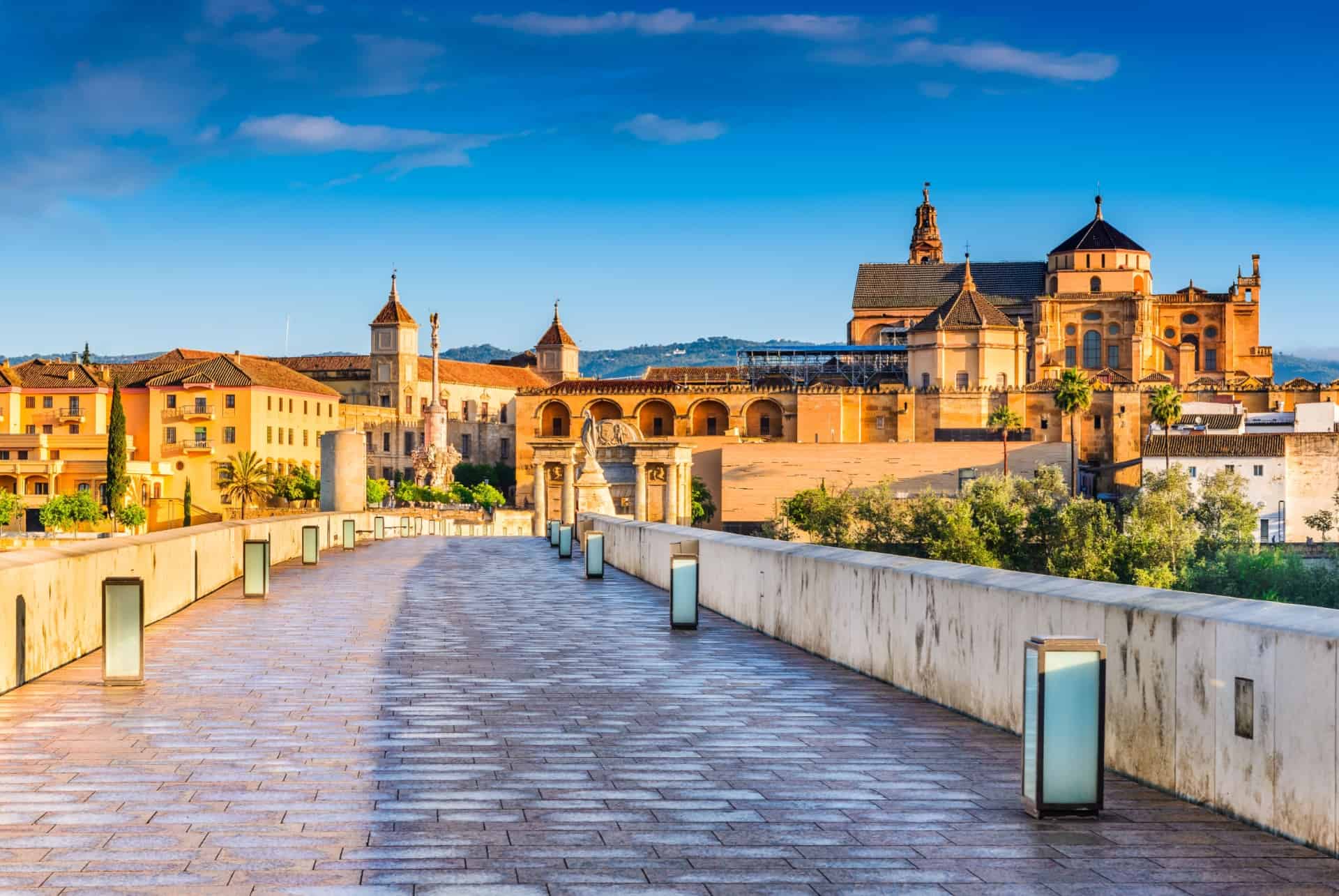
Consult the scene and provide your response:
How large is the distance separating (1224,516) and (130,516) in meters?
54.0

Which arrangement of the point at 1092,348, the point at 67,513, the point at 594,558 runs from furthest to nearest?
the point at 1092,348
the point at 67,513
the point at 594,558

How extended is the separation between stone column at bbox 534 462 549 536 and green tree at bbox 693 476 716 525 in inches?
1674

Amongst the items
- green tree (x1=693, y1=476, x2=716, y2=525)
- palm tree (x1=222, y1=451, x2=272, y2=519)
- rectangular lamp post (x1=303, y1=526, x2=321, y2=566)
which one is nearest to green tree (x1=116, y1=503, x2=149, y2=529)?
palm tree (x1=222, y1=451, x2=272, y2=519)

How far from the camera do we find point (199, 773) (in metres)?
6.23

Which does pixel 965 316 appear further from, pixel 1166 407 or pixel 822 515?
pixel 822 515

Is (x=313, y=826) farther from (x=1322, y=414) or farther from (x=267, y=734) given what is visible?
(x=1322, y=414)

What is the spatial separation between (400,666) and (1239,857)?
6261 mm

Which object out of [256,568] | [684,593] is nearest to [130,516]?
[256,568]

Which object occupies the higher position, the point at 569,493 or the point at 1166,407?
the point at 1166,407

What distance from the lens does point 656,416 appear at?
372 feet

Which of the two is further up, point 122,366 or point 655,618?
point 122,366

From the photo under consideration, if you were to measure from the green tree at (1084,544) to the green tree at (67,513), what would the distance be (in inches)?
2051

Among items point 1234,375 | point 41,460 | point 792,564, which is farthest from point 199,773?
point 1234,375

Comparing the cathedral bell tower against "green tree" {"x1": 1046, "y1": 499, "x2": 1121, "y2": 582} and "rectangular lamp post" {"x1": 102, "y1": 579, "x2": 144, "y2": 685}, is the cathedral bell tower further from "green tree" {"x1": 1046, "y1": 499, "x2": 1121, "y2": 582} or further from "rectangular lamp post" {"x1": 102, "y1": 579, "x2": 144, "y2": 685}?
"rectangular lamp post" {"x1": 102, "y1": 579, "x2": 144, "y2": 685}
